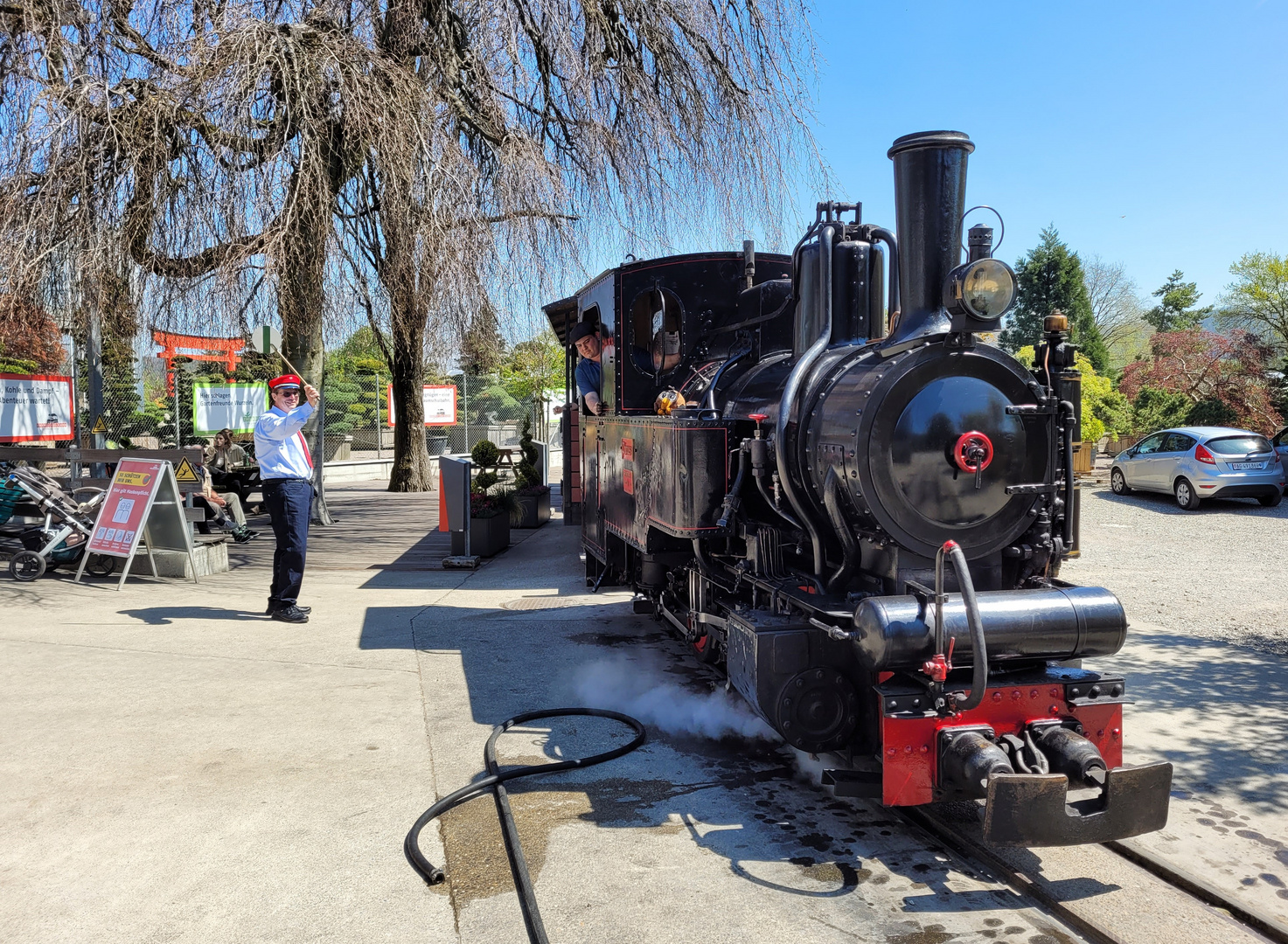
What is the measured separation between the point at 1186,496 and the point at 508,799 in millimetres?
13171

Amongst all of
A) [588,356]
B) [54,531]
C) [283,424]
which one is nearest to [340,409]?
[54,531]

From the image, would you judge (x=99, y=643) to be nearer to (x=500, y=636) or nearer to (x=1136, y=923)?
(x=500, y=636)

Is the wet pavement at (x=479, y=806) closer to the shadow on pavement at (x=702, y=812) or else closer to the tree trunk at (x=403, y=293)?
the shadow on pavement at (x=702, y=812)

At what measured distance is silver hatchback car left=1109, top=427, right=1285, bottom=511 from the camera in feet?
42.3

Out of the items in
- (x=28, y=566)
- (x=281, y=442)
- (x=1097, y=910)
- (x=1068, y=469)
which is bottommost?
(x=1097, y=910)

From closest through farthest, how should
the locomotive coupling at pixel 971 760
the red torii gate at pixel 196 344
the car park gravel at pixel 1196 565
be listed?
1. the locomotive coupling at pixel 971 760
2. the car park gravel at pixel 1196 565
3. the red torii gate at pixel 196 344

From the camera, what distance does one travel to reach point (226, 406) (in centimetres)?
1416

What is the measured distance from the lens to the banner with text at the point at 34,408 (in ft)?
34.1

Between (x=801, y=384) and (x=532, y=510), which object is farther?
(x=532, y=510)

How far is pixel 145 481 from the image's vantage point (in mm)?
8102

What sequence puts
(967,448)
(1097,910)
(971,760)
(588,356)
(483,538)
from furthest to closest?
(483,538)
(588,356)
(967,448)
(971,760)
(1097,910)

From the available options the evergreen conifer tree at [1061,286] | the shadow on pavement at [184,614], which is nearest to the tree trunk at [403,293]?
the shadow on pavement at [184,614]

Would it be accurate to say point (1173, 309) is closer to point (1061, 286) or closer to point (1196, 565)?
point (1061, 286)

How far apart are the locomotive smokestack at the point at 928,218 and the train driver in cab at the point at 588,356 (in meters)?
3.49
